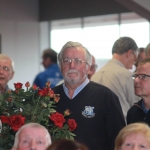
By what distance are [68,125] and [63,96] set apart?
0.47 metres

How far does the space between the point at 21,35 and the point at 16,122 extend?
753 cm

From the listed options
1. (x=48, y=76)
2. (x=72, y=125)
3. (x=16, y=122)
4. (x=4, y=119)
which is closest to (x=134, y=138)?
(x=72, y=125)

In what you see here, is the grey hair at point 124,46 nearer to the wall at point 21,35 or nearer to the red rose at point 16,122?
the red rose at point 16,122

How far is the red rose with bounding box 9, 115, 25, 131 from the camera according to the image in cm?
304

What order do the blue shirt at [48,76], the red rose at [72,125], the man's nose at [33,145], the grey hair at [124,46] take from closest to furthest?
the man's nose at [33,145] < the red rose at [72,125] < the grey hair at [124,46] < the blue shirt at [48,76]

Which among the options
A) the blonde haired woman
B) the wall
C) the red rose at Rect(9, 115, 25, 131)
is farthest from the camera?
the wall

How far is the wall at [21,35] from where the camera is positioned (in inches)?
396

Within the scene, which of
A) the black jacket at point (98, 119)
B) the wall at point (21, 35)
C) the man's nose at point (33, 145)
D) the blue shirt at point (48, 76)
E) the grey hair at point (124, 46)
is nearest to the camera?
the man's nose at point (33, 145)

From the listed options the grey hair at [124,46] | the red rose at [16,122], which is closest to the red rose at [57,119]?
the red rose at [16,122]

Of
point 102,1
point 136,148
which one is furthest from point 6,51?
point 136,148

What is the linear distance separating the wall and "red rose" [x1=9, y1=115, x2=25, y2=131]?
23.0 ft

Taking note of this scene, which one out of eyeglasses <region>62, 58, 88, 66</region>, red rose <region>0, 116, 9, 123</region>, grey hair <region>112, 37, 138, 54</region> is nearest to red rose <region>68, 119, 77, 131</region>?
red rose <region>0, 116, 9, 123</region>

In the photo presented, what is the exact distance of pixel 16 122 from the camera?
3.06m

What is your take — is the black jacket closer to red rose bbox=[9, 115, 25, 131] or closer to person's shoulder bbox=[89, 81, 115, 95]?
person's shoulder bbox=[89, 81, 115, 95]
